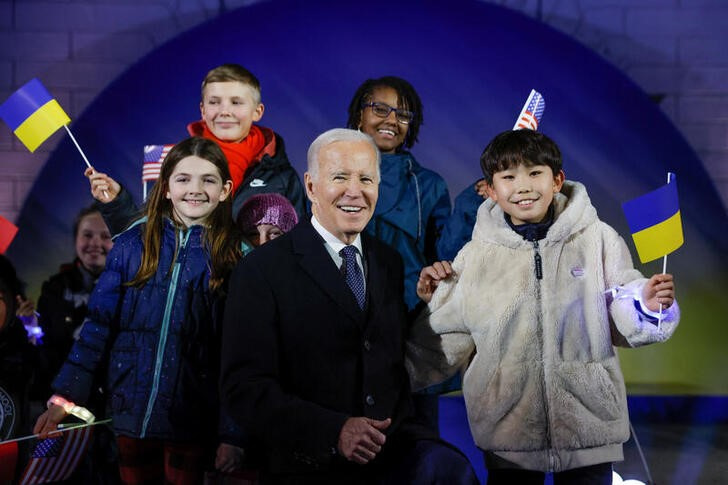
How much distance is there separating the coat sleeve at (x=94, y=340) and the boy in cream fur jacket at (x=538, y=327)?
102cm

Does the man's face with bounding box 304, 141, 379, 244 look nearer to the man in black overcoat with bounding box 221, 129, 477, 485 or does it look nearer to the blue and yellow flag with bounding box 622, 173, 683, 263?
the man in black overcoat with bounding box 221, 129, 477, 485

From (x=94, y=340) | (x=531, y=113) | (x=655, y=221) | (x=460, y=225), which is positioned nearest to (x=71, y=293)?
(x=94, y=340)

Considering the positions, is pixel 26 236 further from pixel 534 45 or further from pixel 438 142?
pixel 534 45

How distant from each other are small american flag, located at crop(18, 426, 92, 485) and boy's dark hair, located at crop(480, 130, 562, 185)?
5.46 ft

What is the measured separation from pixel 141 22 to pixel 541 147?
271 centimetres

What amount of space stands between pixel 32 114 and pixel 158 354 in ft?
4.22

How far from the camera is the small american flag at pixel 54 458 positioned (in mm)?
3326

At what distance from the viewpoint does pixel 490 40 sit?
4980mm

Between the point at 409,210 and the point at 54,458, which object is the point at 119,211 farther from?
the point at 409,210

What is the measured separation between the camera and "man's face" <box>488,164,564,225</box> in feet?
9.77

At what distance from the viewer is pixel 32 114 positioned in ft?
13.0

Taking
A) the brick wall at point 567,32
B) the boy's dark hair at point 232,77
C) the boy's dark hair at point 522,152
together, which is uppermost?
the brick wall at point 567,32

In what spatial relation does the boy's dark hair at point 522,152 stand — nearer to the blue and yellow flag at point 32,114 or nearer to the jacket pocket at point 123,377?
the jacket pocket at point 123,377

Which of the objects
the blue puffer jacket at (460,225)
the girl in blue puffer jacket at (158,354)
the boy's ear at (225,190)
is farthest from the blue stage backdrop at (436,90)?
the girl in blue puffer jacket at (158,354)
